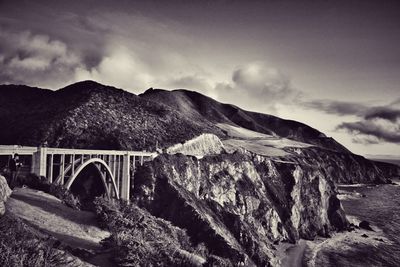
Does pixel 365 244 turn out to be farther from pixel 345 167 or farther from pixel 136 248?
pixel 345 167

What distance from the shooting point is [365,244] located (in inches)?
2443

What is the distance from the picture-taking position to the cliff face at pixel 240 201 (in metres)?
47.0

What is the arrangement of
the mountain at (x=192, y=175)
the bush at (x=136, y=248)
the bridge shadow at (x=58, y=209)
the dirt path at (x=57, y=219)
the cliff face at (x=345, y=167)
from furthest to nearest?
the cliff face at (x=345, y=167), the mountain at (x=192, y=175), the bridge shadow at (x=58, y=209), the dirt path at (x=57, y=219), the bush at (x=136, y=248)

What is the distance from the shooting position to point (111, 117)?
260 feet

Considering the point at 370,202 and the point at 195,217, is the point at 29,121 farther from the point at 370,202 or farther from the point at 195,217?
the point at 370,202

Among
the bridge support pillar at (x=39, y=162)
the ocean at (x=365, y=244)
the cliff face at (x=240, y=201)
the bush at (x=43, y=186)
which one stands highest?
the bridge support pillar at (x=39, y=162)

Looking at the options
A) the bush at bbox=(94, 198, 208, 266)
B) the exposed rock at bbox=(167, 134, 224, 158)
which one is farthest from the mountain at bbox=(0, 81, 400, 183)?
the bush at bbox=(94, 198, 208, 266)

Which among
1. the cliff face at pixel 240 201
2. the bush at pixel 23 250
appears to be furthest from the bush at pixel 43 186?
the cliff face at pixel 240 201

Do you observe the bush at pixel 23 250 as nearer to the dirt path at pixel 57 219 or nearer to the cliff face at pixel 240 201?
the dirt path at pixel 57 219

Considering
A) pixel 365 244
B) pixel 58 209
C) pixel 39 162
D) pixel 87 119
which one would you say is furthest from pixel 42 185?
pixel 365 244

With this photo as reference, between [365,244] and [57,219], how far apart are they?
6085 centimetres

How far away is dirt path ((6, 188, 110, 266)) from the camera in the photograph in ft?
62.6

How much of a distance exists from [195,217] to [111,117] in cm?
4276

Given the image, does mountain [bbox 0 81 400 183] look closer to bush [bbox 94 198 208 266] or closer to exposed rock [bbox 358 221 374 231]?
bush [bbox 94 198 208 266]
